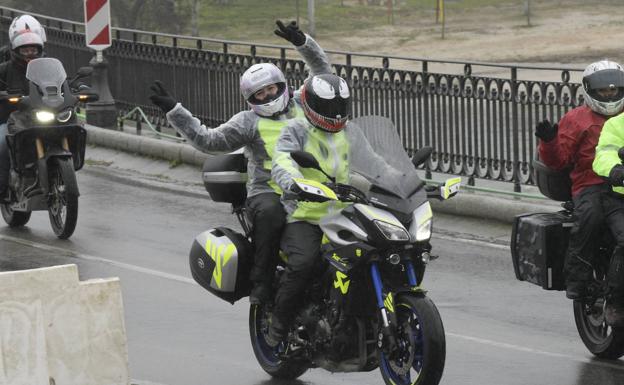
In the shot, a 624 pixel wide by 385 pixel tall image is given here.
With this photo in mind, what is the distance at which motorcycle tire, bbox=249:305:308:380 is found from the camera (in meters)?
8.81

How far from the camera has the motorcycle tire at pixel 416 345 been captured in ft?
24.7

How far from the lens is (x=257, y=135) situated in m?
9.03

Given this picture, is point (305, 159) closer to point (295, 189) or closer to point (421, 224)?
point (295, 189)

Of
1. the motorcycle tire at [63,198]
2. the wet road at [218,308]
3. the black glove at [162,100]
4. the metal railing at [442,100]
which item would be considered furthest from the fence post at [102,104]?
the black glove at [162,100]

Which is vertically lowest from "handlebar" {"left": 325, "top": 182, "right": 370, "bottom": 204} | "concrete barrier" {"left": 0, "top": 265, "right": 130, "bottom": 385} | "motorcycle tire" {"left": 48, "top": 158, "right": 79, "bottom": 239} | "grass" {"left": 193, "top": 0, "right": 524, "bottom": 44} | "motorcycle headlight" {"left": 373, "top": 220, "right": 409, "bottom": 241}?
"grass" {"left": 193, "top": 0, "right": 524, "bottom": 44}

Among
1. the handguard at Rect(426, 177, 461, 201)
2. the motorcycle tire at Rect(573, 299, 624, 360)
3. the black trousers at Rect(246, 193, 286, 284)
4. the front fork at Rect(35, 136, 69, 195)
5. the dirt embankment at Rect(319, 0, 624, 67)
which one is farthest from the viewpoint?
the dirt embankment at Rect(319, 0, 624, 67)

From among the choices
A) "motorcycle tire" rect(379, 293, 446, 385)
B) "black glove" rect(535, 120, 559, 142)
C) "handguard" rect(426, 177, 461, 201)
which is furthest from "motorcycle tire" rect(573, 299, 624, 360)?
"motorcycle tire" rect(379, 293, 446, 385)

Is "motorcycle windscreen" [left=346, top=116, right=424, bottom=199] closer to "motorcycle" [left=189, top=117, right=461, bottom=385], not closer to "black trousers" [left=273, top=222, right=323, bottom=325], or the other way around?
"motorcycle" [left=189, top=117, right=461, bottom=385]

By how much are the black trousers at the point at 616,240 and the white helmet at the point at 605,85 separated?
0.56 metres

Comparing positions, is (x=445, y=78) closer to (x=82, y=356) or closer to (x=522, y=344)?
(x=522, y=344)

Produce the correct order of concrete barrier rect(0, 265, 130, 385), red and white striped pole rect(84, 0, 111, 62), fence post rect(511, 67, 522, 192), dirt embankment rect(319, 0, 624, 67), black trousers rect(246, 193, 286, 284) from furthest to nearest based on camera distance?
dirt embankment rect(319, 0, 624, 67) → red and white striped pole rect(84, 0, 111, 62) → fence post rect(511, 67, 522, 192) → black trousers rect(246, 193, 286, 284) → concrete barrier rect(0, 265, 130, 385)

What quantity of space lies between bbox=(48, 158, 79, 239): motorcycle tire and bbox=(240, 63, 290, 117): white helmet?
477 cm

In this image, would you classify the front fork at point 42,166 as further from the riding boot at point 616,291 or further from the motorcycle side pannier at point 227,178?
the riding boot at point 616,291

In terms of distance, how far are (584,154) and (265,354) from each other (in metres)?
2.25
